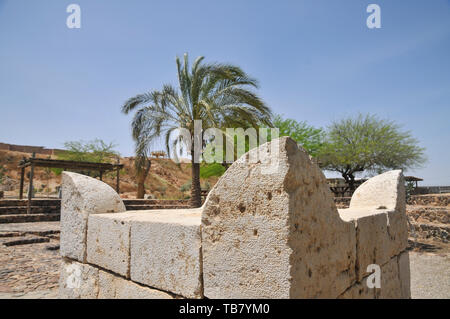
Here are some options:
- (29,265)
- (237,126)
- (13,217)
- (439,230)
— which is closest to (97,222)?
(29,265)

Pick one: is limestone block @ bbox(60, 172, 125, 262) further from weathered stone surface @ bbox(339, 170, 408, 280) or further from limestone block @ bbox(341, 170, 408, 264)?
limestone block @ bbox(341, 170, 408, 264)

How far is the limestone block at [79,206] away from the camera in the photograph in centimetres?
285

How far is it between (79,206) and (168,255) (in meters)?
1.40

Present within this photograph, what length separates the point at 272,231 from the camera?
147 cm

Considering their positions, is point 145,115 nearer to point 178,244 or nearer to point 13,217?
point 13,217

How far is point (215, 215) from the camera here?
1740mm

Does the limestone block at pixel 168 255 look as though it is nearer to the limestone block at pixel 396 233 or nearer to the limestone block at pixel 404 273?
the limestone block at pixel 396 233

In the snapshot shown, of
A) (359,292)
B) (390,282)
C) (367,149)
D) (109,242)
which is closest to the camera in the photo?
(359,292)

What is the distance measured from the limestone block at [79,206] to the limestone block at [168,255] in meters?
0.75

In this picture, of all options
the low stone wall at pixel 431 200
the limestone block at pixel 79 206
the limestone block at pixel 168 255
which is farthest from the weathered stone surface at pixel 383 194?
the low stone wall at pixel 431 200

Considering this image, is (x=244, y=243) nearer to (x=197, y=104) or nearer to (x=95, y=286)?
(x=95, y=286)

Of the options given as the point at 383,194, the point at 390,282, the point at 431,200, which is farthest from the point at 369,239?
the point at 431,200

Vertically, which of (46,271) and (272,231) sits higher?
(272,231)

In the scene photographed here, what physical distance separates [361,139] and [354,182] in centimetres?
341
